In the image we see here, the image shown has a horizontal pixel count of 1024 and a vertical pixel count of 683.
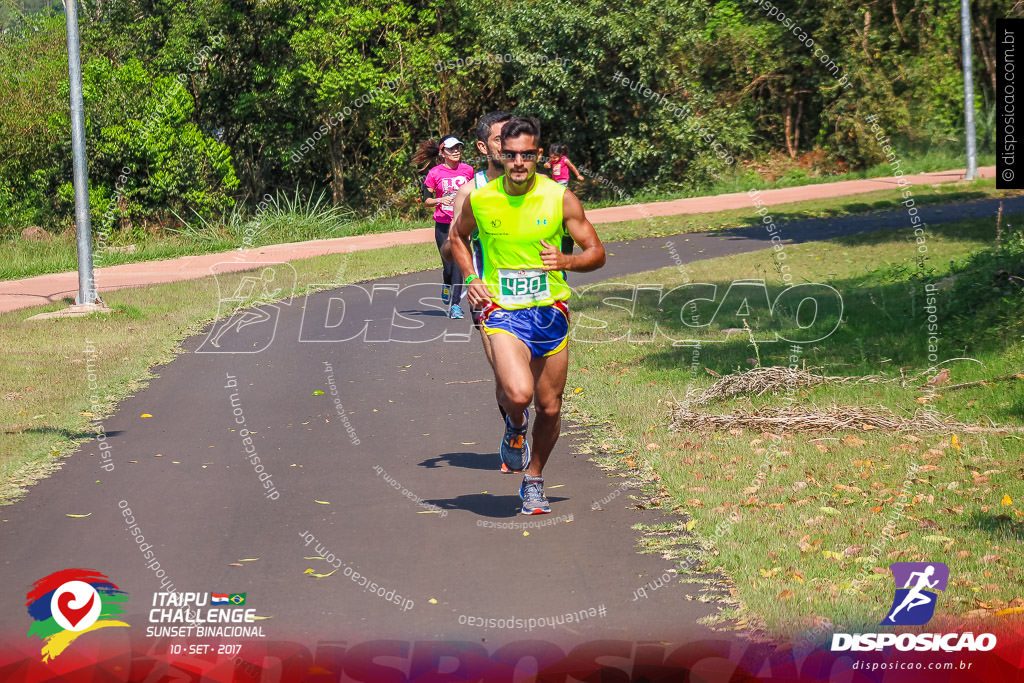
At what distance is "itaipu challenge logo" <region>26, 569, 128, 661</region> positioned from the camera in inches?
194

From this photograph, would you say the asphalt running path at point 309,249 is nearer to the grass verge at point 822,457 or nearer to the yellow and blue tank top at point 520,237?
the grass verge at point 822,457

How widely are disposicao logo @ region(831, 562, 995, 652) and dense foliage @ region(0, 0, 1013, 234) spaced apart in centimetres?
2125

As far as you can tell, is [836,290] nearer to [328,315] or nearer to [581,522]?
[328,315]

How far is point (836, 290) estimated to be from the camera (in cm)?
1351

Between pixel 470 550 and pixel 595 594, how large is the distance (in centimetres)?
92

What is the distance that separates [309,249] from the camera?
2198 cm

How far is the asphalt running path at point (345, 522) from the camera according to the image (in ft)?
16.6

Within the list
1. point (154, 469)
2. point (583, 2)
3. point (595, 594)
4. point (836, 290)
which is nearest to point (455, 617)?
point (595, 594)

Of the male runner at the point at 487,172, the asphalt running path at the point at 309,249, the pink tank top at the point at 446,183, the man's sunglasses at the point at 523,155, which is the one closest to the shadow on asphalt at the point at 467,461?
the male runner at the point at 487,172

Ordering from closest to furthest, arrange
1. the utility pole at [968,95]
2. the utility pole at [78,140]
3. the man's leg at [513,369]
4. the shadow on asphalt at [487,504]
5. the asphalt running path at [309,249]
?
the man's leg at [513,369] < the shadow on asphalt at [487,504] < the utility pole at [78,140] < the asphalt running path at [309,249] < the utility pole at [968,95]

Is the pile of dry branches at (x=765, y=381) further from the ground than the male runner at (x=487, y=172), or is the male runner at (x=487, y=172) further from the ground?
the male runner at (x=487, y=172)

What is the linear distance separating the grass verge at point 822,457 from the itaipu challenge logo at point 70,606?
2.63m

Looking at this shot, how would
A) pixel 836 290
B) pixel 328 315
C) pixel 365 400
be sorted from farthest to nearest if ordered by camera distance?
pixel 328 315
pixel 836 290
pixel 365 400

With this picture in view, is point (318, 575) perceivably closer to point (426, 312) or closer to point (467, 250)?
point (467, 250)
